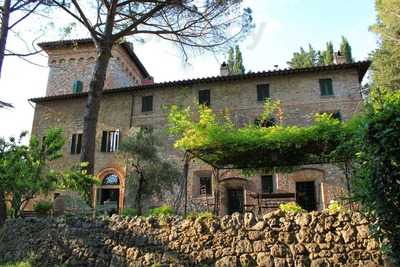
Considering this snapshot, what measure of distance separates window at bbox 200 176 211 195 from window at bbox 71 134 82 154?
289 inches

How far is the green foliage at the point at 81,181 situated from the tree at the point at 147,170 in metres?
4.25

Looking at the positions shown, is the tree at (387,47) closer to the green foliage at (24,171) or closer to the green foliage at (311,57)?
the green foliage at (311,57)

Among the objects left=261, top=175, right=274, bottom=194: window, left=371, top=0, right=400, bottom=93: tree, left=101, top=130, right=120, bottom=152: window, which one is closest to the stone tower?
left=101, top=130, right=120, bottom=152: window

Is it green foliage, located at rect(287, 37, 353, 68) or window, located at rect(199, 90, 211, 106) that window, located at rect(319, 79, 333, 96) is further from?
green foliage, located at rect(287, 37, 353, 68)

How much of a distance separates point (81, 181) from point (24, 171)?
149cm

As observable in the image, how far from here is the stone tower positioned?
→ 23.0 metres

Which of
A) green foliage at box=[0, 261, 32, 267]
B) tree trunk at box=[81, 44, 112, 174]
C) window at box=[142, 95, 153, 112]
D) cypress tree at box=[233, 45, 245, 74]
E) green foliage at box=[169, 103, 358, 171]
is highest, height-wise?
cypress tree at box=[233, 45, 245, 74]

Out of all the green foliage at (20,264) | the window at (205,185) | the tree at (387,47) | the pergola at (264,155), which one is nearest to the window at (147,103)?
the window at (205,185)

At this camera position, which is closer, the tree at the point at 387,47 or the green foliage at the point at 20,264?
the green foliage at the point at 20,264

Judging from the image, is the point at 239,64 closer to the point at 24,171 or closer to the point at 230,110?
the point at 230,110

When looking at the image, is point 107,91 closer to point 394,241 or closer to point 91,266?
point 91,266

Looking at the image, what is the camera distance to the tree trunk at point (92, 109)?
34.4 feet

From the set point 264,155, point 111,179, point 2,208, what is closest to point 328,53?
point 111,179

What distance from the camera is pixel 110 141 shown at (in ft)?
63.4
